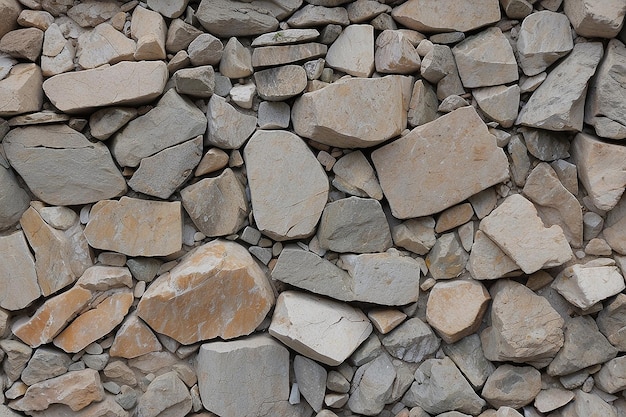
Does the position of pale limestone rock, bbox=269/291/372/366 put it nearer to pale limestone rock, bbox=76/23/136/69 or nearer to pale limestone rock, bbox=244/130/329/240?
pale limestone rock, bbox=244/130/329/240

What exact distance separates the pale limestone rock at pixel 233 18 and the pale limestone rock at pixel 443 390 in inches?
61.9

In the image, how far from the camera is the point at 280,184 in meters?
2.35

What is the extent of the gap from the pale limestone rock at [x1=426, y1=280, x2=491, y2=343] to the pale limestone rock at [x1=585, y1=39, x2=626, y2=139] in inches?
31.8

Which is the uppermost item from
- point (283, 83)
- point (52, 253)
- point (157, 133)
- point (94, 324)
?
point (283, 83)

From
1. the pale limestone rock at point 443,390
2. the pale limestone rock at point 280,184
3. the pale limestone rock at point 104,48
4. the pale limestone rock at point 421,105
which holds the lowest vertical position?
the pale limestone rock at point 443,390

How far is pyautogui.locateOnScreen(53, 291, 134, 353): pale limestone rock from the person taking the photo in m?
2.28

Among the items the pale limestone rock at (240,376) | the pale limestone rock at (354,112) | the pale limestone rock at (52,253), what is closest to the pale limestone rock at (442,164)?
the pale limestone rock at (354,112)

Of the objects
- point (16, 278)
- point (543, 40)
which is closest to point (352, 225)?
point (543, 40)

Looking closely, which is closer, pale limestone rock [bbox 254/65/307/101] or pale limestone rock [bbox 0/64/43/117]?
pale limestone rock [bbox 0/64/43/117]

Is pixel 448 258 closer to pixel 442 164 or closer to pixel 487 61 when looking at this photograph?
pixel 442 164

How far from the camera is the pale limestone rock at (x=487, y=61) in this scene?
2.38m

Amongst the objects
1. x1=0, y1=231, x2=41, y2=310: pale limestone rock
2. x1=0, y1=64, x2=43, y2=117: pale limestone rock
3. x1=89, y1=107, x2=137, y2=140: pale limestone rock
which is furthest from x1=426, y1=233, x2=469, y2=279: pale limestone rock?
x1=0, y1=64, x2=43, y2=117: pale limestone rock

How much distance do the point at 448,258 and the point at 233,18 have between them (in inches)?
52.4

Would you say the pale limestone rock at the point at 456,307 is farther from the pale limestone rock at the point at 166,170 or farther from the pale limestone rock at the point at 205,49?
the pale limestone rock at the point at 205,49
